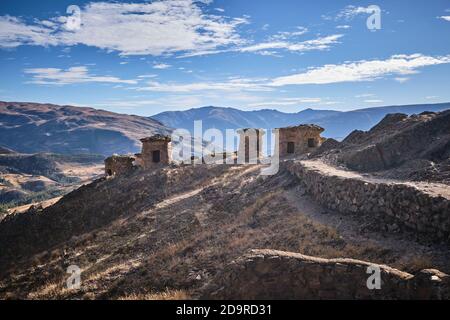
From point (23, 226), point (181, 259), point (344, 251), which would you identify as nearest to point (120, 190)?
point (23, 226)

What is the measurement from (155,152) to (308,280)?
32817 mm

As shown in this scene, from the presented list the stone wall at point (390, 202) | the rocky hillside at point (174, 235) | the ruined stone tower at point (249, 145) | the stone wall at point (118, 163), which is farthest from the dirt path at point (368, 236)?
the stone wall at point (118, 163)

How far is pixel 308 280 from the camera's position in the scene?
8453mm

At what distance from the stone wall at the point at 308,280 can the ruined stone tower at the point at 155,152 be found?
101ft

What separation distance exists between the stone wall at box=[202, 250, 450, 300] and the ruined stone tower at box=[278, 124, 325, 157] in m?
29.2

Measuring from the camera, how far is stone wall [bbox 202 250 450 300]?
25.3 ft

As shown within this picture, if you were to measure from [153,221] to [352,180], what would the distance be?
14912mm

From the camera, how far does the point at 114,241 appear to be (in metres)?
24.2

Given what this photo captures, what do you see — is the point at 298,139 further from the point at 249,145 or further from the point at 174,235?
the point at 174,235

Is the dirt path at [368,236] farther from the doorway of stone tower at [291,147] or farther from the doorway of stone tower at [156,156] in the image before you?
the doorway of stone tower at [156,156]

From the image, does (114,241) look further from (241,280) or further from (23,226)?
(241,280)

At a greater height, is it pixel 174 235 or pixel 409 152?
pixel 409 152

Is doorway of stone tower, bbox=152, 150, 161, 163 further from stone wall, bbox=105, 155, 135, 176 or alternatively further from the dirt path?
the dirt path

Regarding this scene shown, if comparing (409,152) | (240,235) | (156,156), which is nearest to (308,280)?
(240,235)
